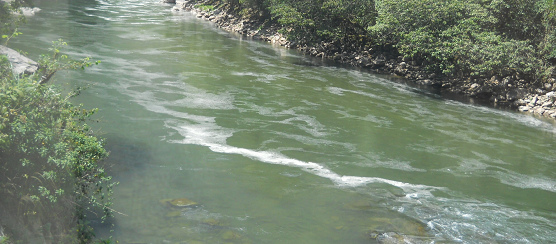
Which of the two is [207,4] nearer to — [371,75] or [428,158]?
[371,75]

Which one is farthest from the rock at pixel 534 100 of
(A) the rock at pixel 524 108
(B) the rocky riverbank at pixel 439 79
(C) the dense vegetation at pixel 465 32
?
(C) the dense vegetation at pixel 465 32

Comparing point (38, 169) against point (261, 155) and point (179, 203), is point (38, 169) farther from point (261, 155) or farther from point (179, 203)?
point (261, 155)

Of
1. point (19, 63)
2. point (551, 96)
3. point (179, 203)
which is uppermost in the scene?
point (19, 63)

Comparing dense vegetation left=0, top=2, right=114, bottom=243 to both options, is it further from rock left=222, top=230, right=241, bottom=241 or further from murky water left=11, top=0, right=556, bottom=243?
rock left=222, top=230, right=241, bottom=241

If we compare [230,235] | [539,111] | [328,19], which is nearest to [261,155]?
[230,235]

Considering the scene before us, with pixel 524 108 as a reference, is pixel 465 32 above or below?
above

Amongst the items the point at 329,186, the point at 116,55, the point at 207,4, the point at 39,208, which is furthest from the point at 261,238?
the point at 207,4

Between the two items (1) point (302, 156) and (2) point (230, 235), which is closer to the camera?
(2) point (230, 235)

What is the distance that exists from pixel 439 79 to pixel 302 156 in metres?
17.9

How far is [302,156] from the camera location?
16500 millimetres

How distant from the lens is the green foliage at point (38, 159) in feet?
26.9

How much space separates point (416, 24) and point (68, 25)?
2754 cm

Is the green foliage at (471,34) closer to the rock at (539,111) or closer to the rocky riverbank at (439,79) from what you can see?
the rocky riverbank at (439,79)

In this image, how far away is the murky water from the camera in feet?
38.7
